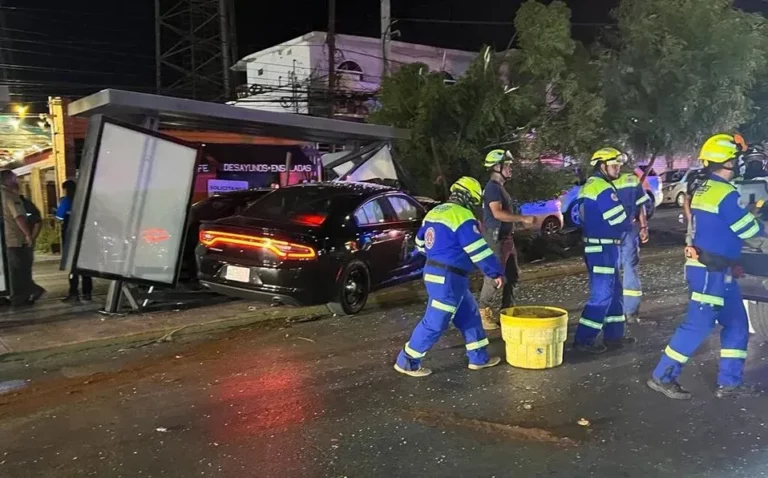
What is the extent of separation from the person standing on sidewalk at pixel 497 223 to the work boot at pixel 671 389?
2.07 meters

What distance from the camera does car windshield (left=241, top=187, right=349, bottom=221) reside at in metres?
8.14

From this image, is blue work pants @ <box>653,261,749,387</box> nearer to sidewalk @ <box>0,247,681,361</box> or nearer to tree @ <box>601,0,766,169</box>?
sidewalk @ <box>0,247,681,361</box>

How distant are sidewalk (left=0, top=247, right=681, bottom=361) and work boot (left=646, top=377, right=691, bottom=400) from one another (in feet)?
13.9

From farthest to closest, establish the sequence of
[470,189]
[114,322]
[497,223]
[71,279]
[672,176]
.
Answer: [672,176] → [71,279] → [114,322] → [497,223] → [470,189]

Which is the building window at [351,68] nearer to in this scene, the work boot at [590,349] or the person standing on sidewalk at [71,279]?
the person standing on sidewalk at [71,279]

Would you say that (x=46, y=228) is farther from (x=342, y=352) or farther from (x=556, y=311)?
(x=556, y=311)

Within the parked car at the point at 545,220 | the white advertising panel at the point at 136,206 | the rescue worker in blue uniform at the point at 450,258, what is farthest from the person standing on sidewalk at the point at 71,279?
the parked car at the point at 545,220

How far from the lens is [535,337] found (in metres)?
5.74

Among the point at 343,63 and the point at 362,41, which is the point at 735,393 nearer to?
the point at 343,63

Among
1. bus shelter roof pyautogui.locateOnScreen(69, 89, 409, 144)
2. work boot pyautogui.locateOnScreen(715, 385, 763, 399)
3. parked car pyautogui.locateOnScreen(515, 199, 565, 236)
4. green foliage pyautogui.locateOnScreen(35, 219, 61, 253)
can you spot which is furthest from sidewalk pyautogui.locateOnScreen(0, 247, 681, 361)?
green foliage pyautogui.locateOnScreen(35, 219, 61, 253)

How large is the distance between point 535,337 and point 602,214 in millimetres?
1283

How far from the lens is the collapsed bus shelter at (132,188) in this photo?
737 cm

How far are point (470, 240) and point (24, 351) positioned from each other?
4501 millimetres

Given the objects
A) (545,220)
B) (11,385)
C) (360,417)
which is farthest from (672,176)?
(11,385)
